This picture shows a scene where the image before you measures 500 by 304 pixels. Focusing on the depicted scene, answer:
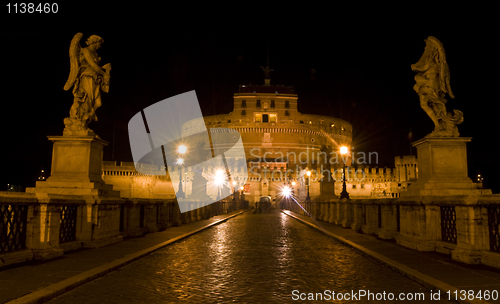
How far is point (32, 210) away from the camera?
25.0 ft

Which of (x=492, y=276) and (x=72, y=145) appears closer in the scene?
(x=492, y=276)

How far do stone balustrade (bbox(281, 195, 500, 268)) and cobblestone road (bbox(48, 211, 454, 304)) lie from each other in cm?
146

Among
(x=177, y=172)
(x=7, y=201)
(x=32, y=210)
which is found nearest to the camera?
(x=7, y=201)

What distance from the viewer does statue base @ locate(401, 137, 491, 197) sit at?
9358mm

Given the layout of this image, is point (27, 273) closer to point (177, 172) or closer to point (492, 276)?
point (492, 276)

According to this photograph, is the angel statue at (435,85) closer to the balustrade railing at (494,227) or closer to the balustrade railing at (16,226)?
the balustrade railing at (494,227)

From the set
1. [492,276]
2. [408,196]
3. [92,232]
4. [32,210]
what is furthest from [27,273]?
[408,196]

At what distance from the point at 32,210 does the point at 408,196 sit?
328 inches

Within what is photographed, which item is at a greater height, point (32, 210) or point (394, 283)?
point (32, 210)

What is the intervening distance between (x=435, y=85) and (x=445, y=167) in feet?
6.73

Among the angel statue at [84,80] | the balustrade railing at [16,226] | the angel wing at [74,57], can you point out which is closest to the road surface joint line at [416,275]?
the balustrade railing at [16,226]

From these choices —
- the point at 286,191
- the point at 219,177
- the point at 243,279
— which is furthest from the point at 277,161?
the point at 243,279

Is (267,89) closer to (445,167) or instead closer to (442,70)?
(442,70)

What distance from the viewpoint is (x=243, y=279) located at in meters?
6.30
